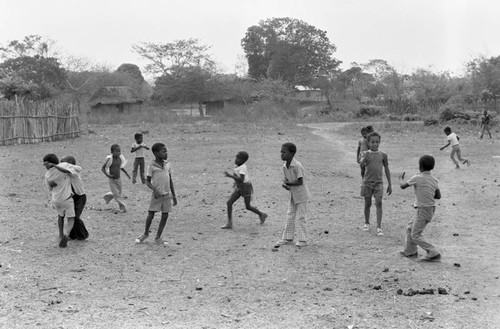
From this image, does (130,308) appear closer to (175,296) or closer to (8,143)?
(175,296)

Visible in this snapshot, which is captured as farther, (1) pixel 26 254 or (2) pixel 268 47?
(2) pixel 268 47

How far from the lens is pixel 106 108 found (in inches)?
2072

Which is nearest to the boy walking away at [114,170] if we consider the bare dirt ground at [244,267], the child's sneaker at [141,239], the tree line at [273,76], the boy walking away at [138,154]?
the bare dirt ground at [244,267]

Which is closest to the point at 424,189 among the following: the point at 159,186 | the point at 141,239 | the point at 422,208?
the point at 422,208

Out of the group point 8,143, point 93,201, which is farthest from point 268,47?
point 93,201

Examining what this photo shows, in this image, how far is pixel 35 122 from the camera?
23391 millimetres

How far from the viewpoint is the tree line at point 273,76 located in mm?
51625

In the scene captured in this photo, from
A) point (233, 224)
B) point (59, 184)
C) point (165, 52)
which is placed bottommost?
point (233, 224)

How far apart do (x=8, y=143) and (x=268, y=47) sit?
139 ft

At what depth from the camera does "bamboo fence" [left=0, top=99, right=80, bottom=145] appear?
72.0ft

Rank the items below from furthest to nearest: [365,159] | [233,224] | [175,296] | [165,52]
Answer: [165,52]
[233,224]
[365,159]
[175,296]

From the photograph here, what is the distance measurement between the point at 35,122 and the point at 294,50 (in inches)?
1573

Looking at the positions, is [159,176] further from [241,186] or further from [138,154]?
[138,154]

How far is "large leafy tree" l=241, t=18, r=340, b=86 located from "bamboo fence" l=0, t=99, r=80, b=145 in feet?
115
